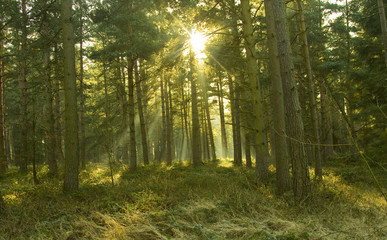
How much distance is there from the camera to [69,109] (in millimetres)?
7523

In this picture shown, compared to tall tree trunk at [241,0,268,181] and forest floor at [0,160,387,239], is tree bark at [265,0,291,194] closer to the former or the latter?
forest floor at [0,160,387,239]

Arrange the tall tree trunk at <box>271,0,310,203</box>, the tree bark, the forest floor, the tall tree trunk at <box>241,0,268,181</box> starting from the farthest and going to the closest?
the tall tree trunk at <box>241,0,268,181</box>, the tree bark, the tall tree trunk at <box>271,0,310,203</box>, the forest floor

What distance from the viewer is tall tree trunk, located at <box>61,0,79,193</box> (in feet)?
24.5

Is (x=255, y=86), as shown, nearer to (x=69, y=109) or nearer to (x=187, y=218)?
(x=187, y=218)

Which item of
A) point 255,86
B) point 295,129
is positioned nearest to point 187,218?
point 295,129

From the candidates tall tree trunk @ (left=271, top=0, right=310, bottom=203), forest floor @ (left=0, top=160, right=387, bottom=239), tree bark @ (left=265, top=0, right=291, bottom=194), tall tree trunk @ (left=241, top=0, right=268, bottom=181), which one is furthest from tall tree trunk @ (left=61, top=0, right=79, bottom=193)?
tall tree trunk @ (left=271, top=0, right=310, bottom=203)

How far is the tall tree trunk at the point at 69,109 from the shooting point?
7.46 m

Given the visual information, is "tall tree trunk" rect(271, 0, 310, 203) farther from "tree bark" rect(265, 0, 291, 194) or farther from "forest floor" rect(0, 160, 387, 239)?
"tree bark" rect(265, 0, 291, 194)

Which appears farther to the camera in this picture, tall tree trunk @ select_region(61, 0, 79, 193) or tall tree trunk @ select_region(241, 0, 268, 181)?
tall tree trunk @ select_region(241, 0, 268, 181)

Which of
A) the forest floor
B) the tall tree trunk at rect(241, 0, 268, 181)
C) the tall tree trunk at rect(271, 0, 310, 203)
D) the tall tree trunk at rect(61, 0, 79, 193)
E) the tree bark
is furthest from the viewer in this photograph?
the tall tree trunk at rect(241, 0, 268, 181)

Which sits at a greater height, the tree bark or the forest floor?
the tree bark

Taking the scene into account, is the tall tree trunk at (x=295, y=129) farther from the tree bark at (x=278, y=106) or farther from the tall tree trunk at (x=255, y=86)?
the tall tree trunk at (x=255, y=86)

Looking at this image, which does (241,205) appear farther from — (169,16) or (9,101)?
(9,101)

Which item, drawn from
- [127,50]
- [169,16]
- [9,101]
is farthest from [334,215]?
[9,101]
